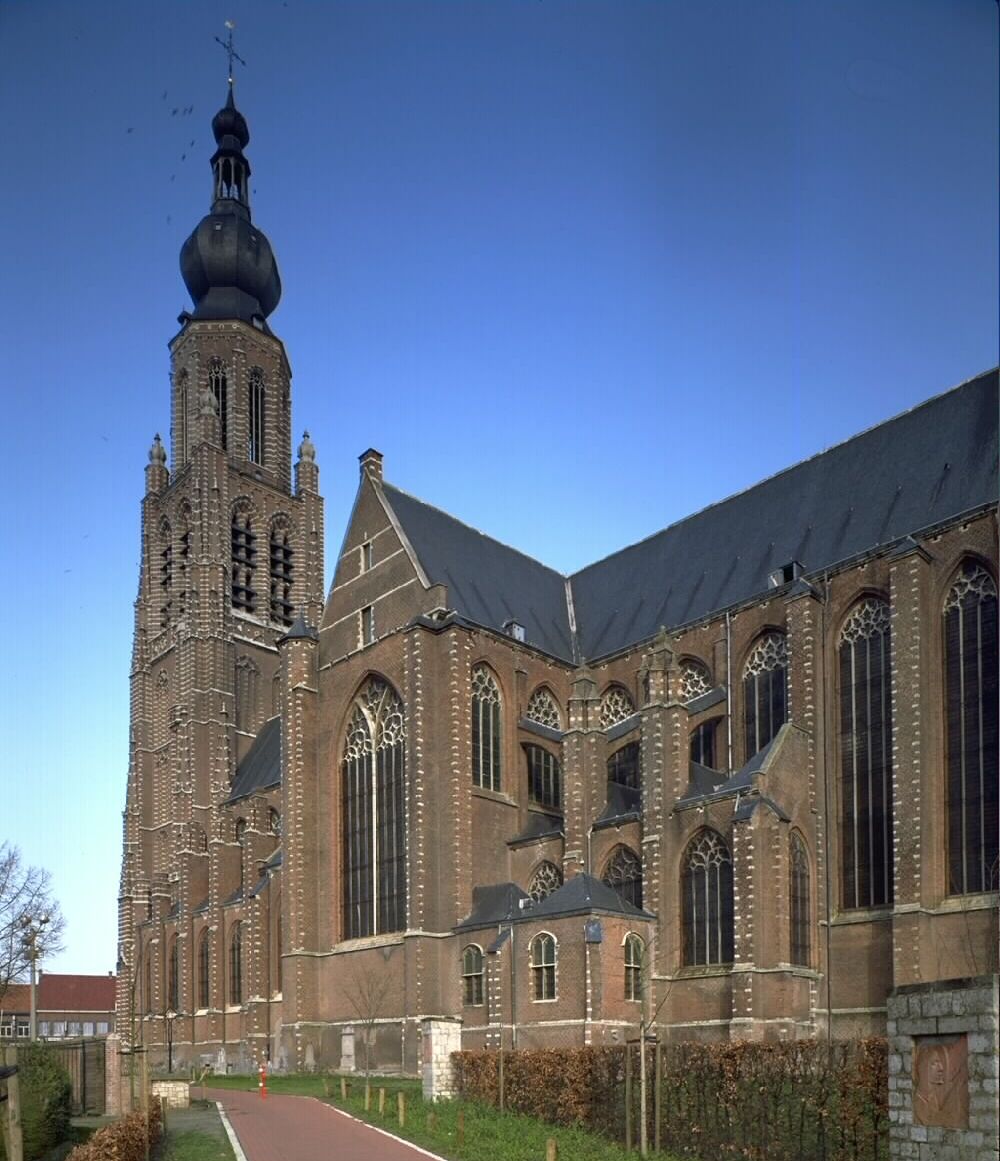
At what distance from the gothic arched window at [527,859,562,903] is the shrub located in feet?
67.9

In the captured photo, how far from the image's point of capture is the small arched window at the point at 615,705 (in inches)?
1957

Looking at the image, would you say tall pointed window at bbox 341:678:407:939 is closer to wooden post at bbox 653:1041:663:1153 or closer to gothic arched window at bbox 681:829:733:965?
gothic arched window at bbox 681:829:733:965

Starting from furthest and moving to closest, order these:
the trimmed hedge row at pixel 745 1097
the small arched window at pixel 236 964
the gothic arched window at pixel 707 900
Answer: the small arched window at pixel 236 964
the gothic arched window at pixel 707 900
the trimmed hedge row at pixel 745 1097

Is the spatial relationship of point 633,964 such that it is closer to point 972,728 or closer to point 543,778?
point 543,778

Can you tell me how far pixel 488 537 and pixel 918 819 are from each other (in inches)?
979

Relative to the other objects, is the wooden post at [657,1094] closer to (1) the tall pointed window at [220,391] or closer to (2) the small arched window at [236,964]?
(2) the small arched window at [236,964]

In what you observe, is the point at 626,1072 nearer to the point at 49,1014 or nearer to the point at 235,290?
the point at 235,290

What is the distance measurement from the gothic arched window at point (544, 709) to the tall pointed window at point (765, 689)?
905cm

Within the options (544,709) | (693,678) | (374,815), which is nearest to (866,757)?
(693,678)

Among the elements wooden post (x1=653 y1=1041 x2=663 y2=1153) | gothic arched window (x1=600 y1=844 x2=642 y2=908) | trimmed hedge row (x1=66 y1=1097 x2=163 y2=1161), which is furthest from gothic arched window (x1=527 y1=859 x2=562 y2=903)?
trimmed hedge row (x1=66 y1=1097 x2=163 y2=1161)

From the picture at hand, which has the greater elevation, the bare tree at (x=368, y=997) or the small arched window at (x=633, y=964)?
the small arched window at (x=633, y=964)

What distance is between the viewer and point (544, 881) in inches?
1779

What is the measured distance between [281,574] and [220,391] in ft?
37.5

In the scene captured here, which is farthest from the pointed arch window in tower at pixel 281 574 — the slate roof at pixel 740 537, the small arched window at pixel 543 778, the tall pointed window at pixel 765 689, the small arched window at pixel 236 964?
the tall pointed window at pixel 765 689
